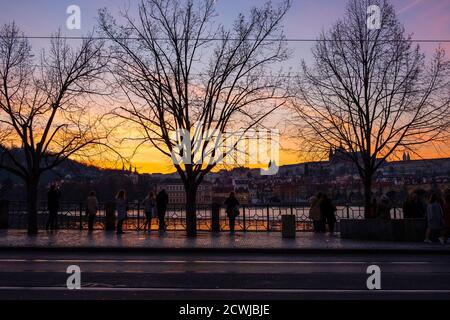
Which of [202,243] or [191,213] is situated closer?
[202,243]

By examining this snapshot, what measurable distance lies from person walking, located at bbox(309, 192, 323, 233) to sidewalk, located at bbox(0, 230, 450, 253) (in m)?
1.88

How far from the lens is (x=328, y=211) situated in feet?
78.0

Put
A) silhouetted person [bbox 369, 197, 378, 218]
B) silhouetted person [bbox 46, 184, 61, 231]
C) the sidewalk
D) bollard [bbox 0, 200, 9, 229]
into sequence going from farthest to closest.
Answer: bollard [bbox 0, 200, 9, 229], silhouetted person [bbox 46, 184, 61, 231], silhouetted person [bbox 369, 197, 378, 218], the sidewalk

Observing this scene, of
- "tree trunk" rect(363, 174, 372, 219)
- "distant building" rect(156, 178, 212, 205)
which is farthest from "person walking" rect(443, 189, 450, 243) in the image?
"distant building" rect(156, 178, 212, 205)

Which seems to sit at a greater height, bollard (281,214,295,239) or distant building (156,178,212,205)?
distant building (156,178,212,205)

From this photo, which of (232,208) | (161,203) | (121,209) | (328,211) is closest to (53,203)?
(121,209)

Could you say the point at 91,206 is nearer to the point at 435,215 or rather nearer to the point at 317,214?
the point at 317,214

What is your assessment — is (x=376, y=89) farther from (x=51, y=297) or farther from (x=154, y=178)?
(x=154, y=178)

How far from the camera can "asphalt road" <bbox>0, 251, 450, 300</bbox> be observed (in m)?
9.40

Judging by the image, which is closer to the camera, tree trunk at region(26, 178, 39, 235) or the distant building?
tree trunk at region(26, 178, 39, 235)

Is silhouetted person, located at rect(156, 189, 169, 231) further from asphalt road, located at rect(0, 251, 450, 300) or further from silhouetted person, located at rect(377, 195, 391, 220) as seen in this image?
silhouetted person, located at rect(377, 195, 391, 220)

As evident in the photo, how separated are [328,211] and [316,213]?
0.56 metres

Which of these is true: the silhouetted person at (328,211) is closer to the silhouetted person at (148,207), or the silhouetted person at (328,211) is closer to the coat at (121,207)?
the silhouetted person at (148,207)
